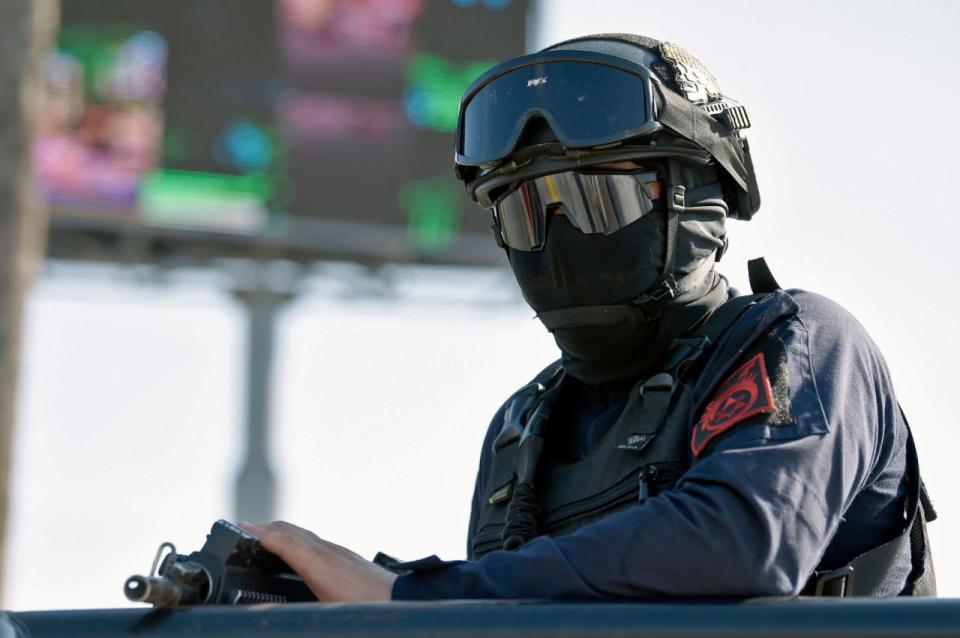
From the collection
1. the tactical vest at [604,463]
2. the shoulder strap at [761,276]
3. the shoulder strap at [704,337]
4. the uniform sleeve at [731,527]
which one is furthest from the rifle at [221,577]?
the shoulder strap at [761,276]

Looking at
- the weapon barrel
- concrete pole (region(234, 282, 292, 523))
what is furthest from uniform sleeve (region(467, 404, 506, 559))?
concrete pole (region(234, 282, 292, 523))

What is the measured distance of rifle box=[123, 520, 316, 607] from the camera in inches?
78.6

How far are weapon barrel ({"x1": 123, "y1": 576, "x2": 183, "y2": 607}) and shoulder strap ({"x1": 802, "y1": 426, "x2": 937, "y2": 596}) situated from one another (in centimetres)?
106

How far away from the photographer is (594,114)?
2867 mm

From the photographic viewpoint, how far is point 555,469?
2984 mm

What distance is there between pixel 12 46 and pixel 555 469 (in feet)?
12.6

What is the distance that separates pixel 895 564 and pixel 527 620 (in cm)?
103

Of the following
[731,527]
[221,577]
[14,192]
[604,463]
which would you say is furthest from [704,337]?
[14,192]

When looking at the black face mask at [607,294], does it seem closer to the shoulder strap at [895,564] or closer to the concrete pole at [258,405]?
the shoulder strap at [895,564]

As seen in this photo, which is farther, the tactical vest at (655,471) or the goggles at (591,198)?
the goggles at (591,198)

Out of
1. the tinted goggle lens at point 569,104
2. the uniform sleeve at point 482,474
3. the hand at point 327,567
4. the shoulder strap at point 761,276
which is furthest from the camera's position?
the uniform sleeve at point 482,474

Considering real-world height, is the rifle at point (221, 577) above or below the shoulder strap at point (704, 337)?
below

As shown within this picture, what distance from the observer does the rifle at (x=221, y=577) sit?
2.00 meters

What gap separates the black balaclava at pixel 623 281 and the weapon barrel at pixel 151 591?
114cm
